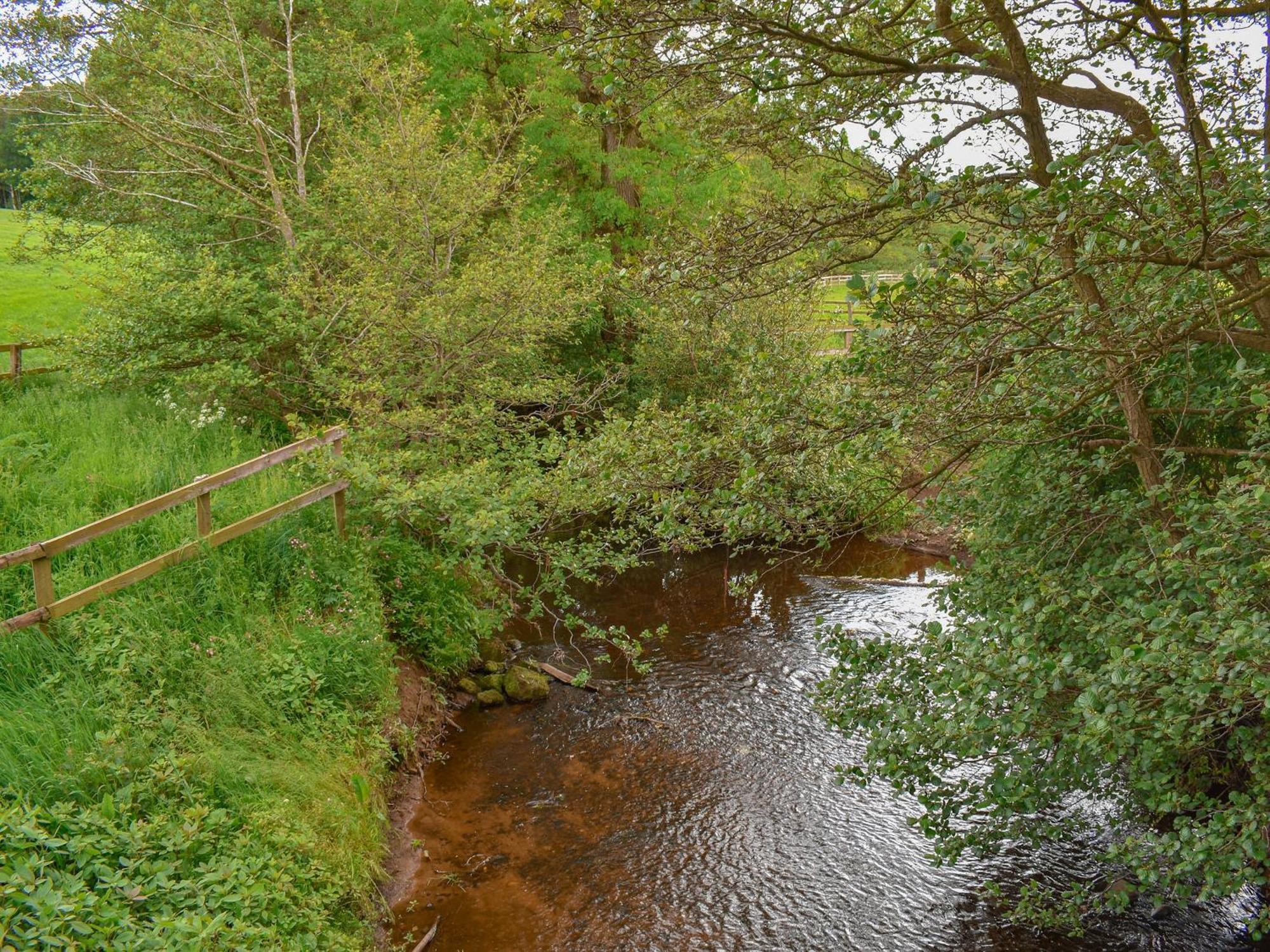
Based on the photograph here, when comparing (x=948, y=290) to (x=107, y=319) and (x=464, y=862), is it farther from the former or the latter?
(x=107, y=319)

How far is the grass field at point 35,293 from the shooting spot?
1436 cm

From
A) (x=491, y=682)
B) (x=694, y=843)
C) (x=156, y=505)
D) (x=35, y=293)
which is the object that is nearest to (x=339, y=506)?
(x=156, y=505)

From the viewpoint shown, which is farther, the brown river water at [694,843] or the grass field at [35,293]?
the grass field at [35,293]

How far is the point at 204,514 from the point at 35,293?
19.8 m

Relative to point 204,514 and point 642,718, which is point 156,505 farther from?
point 642,718

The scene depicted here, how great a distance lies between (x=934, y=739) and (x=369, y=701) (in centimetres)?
514

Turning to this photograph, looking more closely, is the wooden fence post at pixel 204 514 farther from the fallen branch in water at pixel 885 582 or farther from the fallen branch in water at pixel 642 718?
the fallen branch in water at pixel 885 582

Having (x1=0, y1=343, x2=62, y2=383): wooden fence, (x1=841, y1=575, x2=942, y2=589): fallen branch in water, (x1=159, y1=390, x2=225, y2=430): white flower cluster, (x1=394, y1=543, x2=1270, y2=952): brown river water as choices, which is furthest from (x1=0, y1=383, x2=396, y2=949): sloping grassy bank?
(x1=841, y1=575, x2=942, y2=589): fallen branch in water

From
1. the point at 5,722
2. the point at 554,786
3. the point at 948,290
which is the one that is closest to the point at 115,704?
the point at 5,722

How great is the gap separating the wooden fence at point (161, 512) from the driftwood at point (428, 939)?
3699 millimetres

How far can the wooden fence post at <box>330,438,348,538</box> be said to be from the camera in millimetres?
9688

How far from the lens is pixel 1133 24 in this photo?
5.00 metres

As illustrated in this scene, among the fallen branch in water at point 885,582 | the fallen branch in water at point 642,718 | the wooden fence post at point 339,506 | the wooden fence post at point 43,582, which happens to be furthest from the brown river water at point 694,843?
the wooden fence post at point 43,582

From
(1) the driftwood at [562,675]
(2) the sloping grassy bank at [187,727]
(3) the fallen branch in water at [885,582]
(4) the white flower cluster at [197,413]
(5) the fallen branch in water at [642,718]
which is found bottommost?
(5) the fallen branch in water at [642,718]
